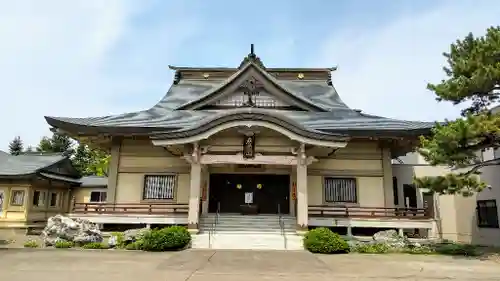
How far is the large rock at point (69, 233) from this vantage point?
41.8 feet

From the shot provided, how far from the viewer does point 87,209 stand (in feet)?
49.6

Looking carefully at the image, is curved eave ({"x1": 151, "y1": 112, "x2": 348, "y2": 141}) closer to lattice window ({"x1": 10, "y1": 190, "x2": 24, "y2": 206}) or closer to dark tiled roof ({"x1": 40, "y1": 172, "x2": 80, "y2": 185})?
dark tiled roof ({"x1": 40, "y1": 172, "x2": 80, "y2": 185})

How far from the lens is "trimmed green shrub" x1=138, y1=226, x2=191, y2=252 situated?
11.6m

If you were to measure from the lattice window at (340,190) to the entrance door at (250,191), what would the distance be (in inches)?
72.7

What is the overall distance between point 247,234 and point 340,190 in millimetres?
5043

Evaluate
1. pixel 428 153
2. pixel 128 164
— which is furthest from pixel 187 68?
pixel 428 153

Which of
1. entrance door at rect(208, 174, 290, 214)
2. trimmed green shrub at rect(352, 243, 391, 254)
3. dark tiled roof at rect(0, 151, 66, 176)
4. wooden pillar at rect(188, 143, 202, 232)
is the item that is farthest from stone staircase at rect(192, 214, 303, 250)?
dark tiled roof at rect(0, 151, 66, 176)

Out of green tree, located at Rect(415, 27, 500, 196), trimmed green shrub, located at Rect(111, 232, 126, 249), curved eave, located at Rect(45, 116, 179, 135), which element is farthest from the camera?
curved eave, located at Rect(45, 116, 179, 135)

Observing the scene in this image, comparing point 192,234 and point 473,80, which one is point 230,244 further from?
point 473,80

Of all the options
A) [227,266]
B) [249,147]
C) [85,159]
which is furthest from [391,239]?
[85,159]

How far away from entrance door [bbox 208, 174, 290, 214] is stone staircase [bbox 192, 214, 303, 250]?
175cm

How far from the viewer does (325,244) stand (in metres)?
11.7

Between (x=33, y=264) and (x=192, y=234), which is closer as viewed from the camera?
(x=33, y=264)

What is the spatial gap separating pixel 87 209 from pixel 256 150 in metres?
7.24
